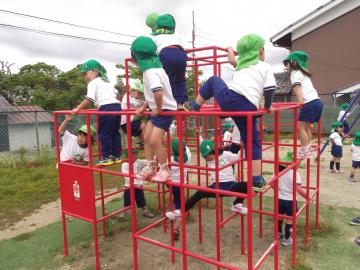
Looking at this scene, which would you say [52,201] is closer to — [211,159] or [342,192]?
[211,159]

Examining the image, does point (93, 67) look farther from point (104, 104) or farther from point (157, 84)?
point (157, 84)

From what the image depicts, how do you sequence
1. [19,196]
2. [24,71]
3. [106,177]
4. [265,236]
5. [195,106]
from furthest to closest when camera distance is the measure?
[24,71] → [106,177] → [19,196] → [265,236] → [195,106]

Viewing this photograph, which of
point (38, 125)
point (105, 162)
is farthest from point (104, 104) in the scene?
point (38, 125)

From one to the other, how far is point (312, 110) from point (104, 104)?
2355 millimetres

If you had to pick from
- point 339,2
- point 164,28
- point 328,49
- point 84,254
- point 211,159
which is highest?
point 339,2

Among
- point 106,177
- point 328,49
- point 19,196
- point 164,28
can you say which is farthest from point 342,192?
point 328,49

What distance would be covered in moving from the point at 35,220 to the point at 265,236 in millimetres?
3283

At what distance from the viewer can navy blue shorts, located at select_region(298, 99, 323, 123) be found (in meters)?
3.62

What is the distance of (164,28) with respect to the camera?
119 inches

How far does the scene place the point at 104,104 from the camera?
353 cm

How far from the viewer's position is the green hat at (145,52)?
2.58m

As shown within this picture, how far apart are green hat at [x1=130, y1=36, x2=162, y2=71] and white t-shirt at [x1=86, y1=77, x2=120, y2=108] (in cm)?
103

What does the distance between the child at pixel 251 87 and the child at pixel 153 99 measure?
0.47m

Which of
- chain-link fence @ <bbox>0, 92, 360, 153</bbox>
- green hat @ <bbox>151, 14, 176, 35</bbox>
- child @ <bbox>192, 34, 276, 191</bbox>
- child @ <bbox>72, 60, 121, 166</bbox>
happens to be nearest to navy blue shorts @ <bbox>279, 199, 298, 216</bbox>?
child @ <bbox>192, 34, 276, 191</bbox>
